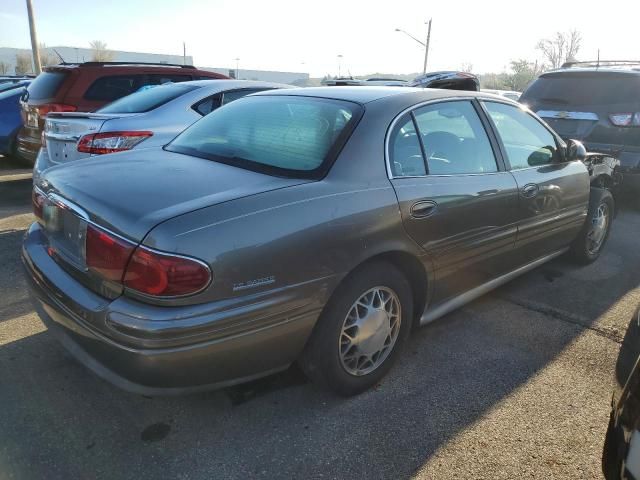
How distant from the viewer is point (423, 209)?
2.68m

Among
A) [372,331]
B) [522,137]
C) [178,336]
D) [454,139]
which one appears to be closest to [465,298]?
[372,331]

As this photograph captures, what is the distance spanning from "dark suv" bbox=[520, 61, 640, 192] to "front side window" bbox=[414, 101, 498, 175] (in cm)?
366

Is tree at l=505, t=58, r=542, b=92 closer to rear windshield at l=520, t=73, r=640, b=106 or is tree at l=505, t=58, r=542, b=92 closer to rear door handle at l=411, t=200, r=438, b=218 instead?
rear windshield at l=520, t=73, r=640, b=106

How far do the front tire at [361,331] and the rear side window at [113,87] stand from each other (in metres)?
5.64

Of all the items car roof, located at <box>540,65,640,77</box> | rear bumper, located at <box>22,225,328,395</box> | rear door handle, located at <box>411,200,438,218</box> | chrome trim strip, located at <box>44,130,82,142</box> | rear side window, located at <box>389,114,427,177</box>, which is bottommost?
rear bumper, located at <box>22,225,328,395</box>

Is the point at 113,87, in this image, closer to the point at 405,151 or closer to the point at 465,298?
the point at 405,151

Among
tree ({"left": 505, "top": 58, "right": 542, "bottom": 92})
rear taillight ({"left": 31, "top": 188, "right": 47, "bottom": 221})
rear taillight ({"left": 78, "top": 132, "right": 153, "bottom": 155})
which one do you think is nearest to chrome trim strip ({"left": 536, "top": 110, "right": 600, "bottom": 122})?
rear taillight ({"left": 78, "top": 132, "right": 153, "bottom": 155})

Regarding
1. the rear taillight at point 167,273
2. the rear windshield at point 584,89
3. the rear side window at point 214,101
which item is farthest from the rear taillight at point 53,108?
the rear windshield at point 584,89

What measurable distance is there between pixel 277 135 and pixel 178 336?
1322 millimetres

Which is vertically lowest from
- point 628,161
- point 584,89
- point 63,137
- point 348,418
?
point 348,418

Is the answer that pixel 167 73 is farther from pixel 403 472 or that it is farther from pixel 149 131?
pixel 403 472

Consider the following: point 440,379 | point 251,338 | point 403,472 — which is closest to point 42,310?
point 251,338

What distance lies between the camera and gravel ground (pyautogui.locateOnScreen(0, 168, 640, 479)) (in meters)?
2.18

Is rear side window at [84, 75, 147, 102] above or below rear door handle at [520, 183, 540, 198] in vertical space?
above
